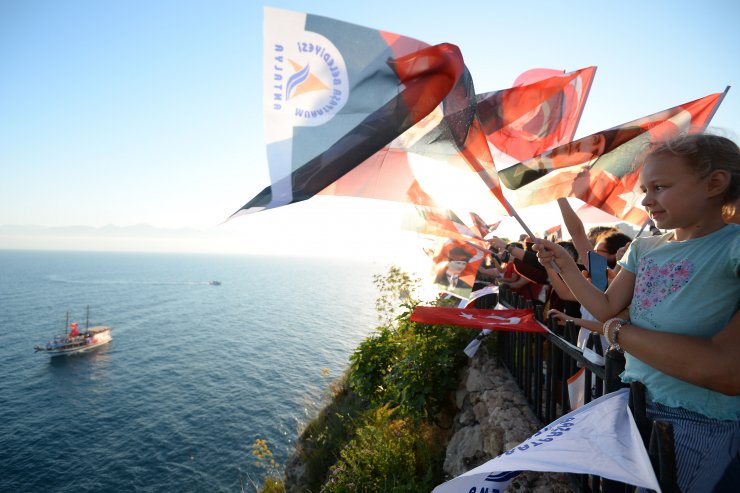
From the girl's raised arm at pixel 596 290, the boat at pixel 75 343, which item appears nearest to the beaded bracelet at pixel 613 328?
the girl's raised arm at pixel 596 290

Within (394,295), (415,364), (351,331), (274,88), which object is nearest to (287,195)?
(274,88)

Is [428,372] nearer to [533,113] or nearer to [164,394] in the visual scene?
[533,113]

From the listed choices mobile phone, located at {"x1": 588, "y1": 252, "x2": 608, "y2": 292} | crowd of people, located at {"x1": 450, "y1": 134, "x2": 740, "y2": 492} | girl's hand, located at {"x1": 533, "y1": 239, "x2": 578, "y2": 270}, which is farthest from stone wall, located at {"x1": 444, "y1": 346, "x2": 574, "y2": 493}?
girl's hand, located at {"x1": 533, "y1": 239, "x2": 578, "y2": 270}

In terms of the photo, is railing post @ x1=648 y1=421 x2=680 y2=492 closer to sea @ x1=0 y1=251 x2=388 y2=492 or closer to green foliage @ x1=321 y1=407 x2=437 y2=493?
green foliage @ x1=321 y1=407 x2=437 y2=493

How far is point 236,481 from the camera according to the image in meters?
23.7

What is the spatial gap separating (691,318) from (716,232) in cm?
37

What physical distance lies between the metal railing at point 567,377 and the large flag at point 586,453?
0.25 ft

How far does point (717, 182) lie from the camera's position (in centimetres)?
147

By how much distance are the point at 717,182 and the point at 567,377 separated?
7.39 ft

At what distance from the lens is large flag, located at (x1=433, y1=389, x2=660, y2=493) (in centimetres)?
124

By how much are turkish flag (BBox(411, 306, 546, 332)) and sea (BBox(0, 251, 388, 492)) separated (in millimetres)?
12637

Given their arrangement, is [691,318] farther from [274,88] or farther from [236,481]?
[236,481]

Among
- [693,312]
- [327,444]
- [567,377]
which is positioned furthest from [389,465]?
[327,444]

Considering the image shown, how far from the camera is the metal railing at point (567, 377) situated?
4.31 feet
